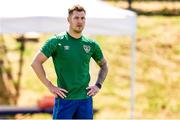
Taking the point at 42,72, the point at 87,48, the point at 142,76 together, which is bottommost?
the point at 142,76

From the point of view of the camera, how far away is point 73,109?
6531 mm

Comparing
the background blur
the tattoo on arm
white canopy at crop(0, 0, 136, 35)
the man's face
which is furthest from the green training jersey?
the background blur

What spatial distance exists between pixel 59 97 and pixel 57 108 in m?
0.12

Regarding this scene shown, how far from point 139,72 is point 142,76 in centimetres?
14

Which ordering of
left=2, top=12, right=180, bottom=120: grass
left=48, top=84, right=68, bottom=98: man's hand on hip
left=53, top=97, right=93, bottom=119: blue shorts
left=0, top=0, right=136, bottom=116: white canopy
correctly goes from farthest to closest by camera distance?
1. left=2, top=12, right=180, bottom=120: grass
2. left=0, top=0, right=136, bottom=116: white canopy
3. left=53, top=97, right=93, bottom=119: blue shorts
4. left=48, top=84, right=68, bottom=98: man's hand on hip

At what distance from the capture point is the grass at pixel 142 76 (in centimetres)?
1409

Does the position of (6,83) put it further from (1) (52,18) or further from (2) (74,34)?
(2) (74,34)

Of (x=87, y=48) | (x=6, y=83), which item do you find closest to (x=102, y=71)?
(x=87, y=48)

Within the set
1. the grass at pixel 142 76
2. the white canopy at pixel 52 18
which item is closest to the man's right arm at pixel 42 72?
the white canopy at pixel 52 18

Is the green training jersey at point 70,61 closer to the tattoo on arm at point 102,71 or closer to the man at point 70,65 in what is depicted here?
the man at point 70,65

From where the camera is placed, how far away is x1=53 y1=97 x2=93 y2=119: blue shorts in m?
6.51

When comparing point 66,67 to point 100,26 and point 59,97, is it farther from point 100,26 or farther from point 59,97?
point 100,26

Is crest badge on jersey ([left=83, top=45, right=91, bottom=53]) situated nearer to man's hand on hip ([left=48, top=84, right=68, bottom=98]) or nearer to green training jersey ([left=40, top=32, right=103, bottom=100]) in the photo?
green training jersey ([left=40, top=32, right=103, bottom=100])

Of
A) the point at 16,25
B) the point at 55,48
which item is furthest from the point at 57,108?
the point at 16,25
